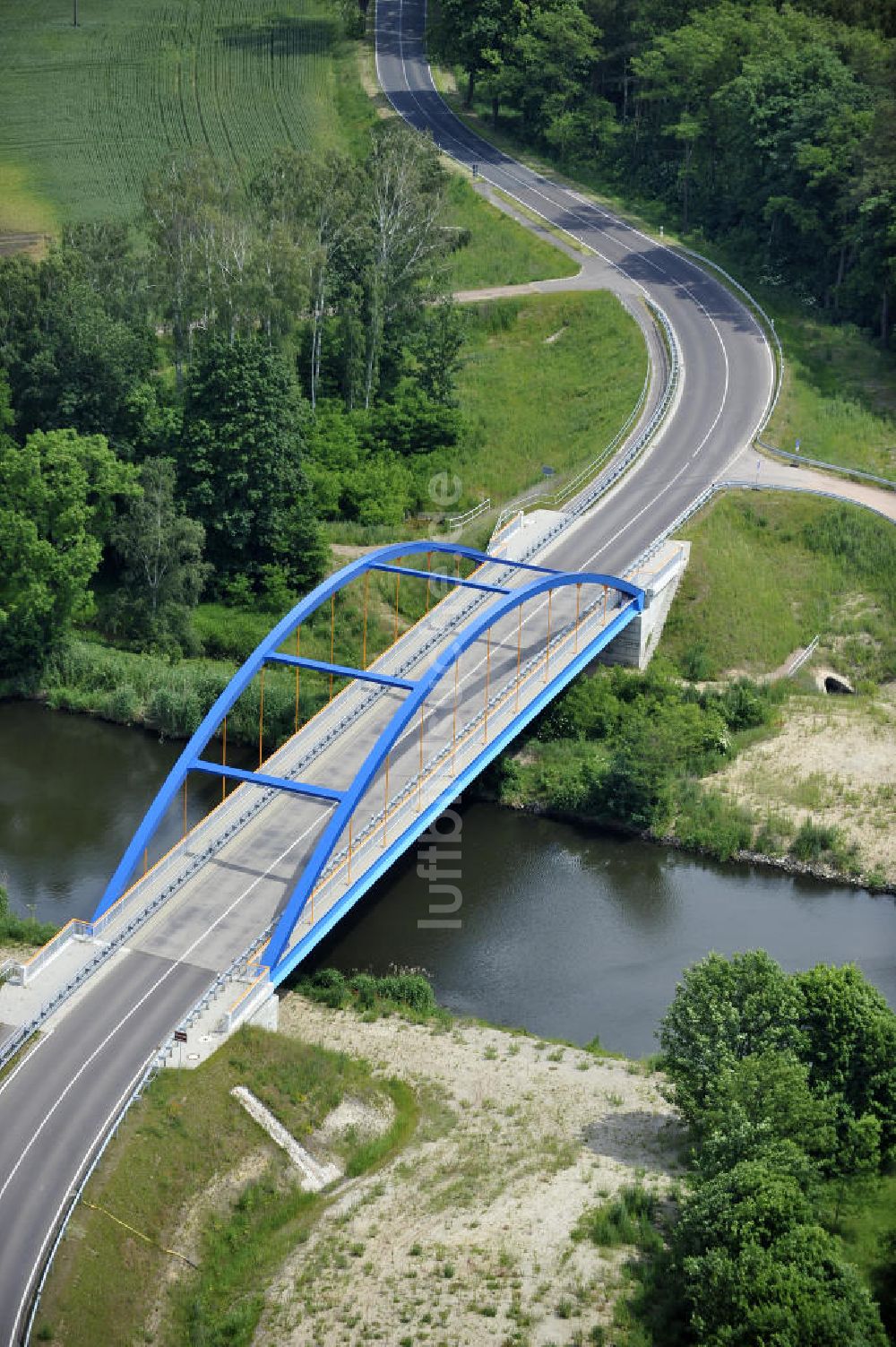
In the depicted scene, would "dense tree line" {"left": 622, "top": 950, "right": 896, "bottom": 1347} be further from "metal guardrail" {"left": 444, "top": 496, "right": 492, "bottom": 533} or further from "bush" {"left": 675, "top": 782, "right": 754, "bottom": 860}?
"metal guardrail" {"left": 444, "top": 496, "right": 492, "bottom": 533}

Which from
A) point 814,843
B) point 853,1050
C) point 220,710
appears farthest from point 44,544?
point 853,1050

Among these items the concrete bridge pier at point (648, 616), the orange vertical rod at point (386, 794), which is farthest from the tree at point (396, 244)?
the orange vertical rod at point (386, 794)

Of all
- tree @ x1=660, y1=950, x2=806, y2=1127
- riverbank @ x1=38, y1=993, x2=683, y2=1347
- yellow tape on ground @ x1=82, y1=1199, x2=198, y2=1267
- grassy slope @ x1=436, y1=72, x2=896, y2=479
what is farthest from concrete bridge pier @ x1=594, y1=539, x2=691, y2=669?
yellow tape on ground @ x1=82, y1=1199, x2=198, y2=1267

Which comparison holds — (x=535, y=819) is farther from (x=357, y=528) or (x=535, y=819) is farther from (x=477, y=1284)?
(x=477, y=1284)

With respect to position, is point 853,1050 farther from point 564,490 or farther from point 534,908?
point 564,490

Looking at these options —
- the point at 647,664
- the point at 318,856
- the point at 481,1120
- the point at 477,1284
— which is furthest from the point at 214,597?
the point at 477,1284

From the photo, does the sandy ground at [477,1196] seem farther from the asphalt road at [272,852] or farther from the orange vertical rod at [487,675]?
the orange vertical rod at [487,675]
